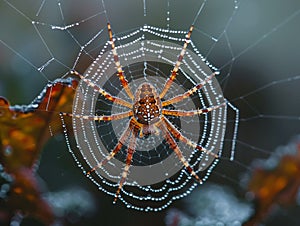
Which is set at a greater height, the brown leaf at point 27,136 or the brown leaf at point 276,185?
the brown leaf at point 27,136

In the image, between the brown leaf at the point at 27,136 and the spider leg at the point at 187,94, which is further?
the spider leg at the point at 187,94

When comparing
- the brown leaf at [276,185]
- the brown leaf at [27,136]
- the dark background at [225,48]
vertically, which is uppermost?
the dark background at [225,48]

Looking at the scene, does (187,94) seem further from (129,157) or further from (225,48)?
(225,48)

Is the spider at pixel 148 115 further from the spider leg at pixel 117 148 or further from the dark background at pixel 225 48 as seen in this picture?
the dark background at pixel 225 48

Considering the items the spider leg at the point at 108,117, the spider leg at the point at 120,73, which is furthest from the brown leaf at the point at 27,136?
the spider leg at the point at 120,73

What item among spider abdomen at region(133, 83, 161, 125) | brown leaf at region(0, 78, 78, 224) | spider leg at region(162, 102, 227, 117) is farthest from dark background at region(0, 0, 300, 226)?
brown leaf at region(0, 78, 78, 224)

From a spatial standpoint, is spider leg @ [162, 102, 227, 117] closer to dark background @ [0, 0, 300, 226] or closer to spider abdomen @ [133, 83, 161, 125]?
spider abdomen @ [133, 83, 161, 125]

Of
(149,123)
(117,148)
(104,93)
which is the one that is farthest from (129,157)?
(104,93)

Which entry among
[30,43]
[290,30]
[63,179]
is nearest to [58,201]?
[63,179]

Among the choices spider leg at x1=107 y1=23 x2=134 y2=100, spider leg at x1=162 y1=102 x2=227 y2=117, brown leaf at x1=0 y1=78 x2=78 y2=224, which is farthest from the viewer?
spider leg at x1=162 y1=102 x2=227 y2=117

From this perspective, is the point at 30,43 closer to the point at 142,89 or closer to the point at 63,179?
the point at 142,89
